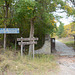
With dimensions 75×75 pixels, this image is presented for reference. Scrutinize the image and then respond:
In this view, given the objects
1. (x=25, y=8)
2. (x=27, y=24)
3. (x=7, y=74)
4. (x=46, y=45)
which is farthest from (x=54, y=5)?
(x=7, y=74)

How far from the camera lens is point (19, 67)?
4.72 m

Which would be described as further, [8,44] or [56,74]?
[8,44]

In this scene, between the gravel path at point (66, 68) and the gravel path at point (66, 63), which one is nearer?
the gravel path at point (66, 68)

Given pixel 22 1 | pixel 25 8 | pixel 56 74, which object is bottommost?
pixel 56 74

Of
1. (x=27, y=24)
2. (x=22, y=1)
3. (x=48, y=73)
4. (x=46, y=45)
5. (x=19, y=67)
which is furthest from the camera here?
(x=27, y=24)

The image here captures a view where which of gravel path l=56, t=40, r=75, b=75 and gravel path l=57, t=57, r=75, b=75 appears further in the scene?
gravel path l=56, t=40, r=75, b=75

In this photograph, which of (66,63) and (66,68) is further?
(66,63)

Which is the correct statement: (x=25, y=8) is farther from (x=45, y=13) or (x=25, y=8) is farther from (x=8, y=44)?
(x=8, y=44)

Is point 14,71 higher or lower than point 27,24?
lower

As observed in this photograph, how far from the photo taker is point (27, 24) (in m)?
10.9

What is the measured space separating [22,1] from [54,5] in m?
2.51

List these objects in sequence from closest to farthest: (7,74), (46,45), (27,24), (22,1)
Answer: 1. (7,74)
2. (22,1)
3. (46,45)
4. (27,24)

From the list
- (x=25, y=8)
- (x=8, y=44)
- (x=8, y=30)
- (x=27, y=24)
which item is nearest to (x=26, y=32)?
(x=27, y=24)

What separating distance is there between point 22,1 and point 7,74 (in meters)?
4.63
